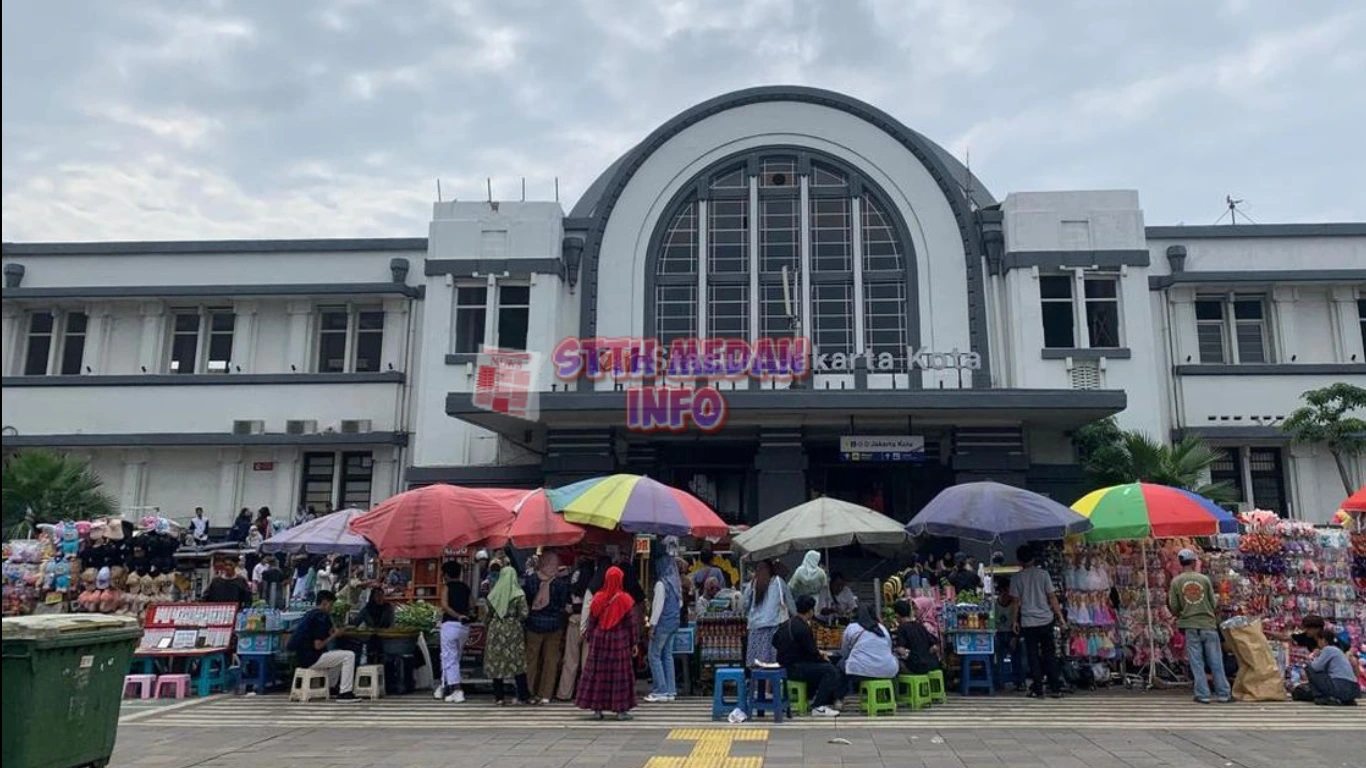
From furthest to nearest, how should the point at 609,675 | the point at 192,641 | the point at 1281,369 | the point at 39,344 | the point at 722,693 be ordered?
the point at 39,344 → the point at 1281,369 → the point at 192,641 → the point at 722,693 → the point at 609,675

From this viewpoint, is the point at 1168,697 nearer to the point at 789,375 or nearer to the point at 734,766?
the point at 734,766

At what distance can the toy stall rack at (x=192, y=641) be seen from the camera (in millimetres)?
12727

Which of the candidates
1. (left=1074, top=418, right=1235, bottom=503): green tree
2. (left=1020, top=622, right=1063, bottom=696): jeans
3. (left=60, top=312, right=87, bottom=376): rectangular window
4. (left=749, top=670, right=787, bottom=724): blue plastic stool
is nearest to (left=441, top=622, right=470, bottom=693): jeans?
(left=749, top=670, right=787, bottom=724): blue plastic stool

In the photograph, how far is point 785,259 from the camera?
2219 centimetres

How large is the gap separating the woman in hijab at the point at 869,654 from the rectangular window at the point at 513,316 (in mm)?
12722

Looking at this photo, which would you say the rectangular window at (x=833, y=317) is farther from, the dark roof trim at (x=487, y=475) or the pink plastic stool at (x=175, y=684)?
the pink plastic stool at (x=175, y=684)

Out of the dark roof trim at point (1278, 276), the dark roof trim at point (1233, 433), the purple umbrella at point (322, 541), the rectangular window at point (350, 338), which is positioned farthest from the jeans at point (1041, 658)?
the rectangular window at point (350, 338)

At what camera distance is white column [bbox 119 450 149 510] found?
22.4 meters

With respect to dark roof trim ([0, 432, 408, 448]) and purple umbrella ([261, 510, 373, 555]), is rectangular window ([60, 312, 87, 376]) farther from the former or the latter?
purple umbrella ([261, 510, 373, 555])

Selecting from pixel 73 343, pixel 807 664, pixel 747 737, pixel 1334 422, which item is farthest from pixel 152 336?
pixel 1334 422

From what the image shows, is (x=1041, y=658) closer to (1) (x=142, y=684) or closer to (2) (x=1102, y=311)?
(1) (x=142, y=684)

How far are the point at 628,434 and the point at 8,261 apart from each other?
15.4 m

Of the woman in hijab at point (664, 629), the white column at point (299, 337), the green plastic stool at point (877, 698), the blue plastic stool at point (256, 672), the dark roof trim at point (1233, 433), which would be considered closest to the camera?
the green plastic stool at point (877, 698)

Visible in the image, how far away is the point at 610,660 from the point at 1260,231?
18.9 m
